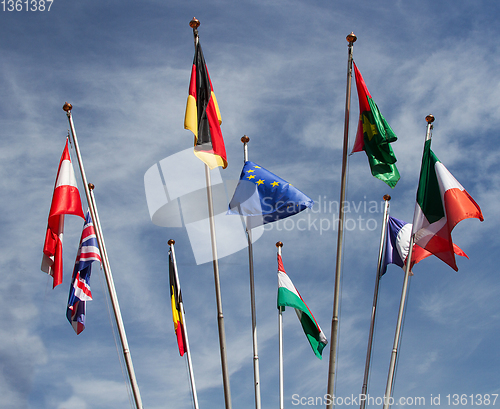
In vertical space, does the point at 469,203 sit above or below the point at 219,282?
above

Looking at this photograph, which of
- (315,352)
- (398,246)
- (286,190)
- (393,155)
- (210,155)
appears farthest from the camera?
(398,246)

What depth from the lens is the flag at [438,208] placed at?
16.0 m

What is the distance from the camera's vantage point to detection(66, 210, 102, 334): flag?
1772 cm

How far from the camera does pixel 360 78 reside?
53.3ft

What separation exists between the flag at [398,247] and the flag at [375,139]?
4.79 meters

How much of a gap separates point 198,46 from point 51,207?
6952mm

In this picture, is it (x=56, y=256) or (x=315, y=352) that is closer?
(x=56, y=256)

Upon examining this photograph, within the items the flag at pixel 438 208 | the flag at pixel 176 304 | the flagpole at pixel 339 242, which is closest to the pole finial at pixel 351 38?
the flagpole at pixel 339 242

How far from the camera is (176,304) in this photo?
2086cm

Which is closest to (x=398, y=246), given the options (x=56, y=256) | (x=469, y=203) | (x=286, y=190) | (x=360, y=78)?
(x=469, y=203)

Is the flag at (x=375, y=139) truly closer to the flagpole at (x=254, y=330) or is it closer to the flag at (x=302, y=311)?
the flagpole at (x=254, y=330)

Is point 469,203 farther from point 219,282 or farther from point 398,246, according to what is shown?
point 219,282

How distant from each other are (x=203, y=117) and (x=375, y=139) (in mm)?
5376

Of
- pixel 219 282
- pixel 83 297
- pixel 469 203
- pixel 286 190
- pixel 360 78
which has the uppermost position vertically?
pixel 360 78
